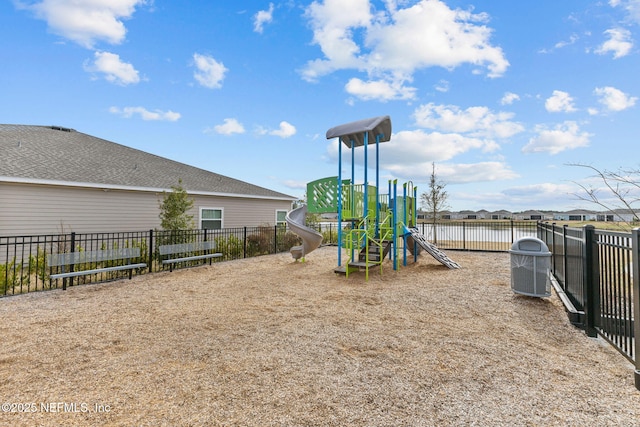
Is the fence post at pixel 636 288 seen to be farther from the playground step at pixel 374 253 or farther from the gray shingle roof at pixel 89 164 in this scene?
the gray shingle roof at pixel 89 164

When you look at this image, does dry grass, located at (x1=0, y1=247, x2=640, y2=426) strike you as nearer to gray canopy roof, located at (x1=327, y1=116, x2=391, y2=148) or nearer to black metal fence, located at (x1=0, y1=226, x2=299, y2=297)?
black metal fence, located at (x1=0, y1=226, x2=299, y2=297)

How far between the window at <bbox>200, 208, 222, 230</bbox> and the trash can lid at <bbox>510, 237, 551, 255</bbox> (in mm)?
12440

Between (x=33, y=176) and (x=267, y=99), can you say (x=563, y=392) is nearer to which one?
(x=33, y=176)

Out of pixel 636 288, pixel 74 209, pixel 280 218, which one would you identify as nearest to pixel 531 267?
pixel 636 288

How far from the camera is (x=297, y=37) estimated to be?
1173 cm

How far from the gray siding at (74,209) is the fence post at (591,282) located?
1361 cm

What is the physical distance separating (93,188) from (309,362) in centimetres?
1134

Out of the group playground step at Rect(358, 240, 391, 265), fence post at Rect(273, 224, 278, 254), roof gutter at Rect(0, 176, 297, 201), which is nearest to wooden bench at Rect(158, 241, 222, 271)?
fence post at Rect(273, 224, 278, 254)

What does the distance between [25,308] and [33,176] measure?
19.5 ft

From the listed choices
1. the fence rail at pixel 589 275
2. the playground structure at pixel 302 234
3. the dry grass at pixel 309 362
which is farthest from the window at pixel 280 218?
the dry grass at pixel 309 362

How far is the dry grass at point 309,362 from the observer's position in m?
2.41

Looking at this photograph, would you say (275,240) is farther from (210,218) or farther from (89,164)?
(89,164)

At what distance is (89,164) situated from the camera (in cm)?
1209

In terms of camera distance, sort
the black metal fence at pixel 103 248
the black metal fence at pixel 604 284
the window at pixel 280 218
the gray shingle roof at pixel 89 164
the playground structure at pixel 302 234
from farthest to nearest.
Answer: the window at pixel 280 218 < the playground structure at pixel 302 234 < the gray shingle roof at pixel 89 164 < the black metal fence at pixel 103 248 < the black metal fence at pixel 604 284
